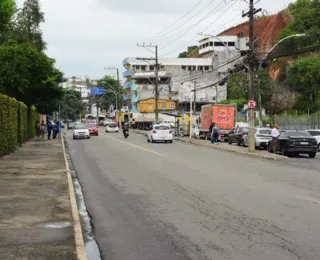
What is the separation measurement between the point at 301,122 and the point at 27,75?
89.1 ft

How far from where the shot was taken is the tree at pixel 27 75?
34719mm

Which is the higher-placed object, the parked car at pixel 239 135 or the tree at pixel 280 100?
the tree at pixel 280 100

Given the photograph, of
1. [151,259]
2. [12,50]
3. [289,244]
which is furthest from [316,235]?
[12,50]

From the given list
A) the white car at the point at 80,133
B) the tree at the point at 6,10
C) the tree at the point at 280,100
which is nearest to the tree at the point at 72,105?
the tree at the point at 280,100

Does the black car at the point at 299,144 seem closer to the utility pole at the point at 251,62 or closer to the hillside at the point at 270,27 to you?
the utility pole at the point at 251,62

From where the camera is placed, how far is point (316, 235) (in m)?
7.68

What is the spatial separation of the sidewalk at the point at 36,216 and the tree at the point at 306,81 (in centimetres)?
6120

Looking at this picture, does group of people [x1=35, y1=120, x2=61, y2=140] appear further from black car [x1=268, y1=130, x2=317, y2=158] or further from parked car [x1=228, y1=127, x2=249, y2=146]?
black car [x1=268, y1=130, x2=317, y2=158]

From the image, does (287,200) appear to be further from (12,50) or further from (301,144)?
(12,50)

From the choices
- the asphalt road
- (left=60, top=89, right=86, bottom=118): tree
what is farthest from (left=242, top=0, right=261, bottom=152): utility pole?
(left=60, top=89, right=86, bottom=118): tree

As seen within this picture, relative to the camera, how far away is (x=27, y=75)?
36781mm

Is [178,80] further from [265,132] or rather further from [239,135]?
[265,132]

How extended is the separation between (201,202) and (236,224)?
95.2 inches

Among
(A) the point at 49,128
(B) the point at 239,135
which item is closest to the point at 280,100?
(B) the point at 239,135
